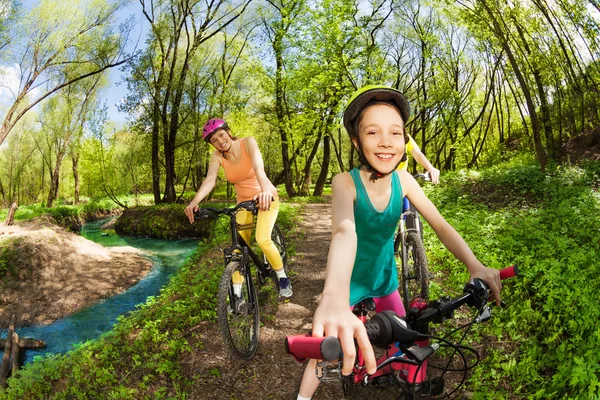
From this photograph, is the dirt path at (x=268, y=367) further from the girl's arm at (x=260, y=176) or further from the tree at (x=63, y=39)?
the tree at (x=63, y=39)

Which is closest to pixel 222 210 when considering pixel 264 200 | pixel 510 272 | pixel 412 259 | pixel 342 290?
pixel 264 200

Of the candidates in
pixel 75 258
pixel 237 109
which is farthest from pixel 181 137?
pixel 75 258

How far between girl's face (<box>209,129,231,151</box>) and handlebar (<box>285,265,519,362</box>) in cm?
339

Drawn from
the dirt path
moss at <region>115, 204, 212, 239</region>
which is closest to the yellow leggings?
the dirt path

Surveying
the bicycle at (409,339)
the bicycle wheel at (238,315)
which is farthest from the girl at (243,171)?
the bicycle at (409,339)

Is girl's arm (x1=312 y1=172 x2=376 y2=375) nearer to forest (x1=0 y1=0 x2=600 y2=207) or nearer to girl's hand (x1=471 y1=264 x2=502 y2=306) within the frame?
girl's hand (x1=471 y1=264 x2=502 y2=306)

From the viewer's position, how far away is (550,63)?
1209cm

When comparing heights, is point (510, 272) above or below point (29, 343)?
above

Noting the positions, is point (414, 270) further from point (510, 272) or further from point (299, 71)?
point (299, 71)

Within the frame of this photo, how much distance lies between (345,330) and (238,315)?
3.23 meters

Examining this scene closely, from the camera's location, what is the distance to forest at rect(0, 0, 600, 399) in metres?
3.75

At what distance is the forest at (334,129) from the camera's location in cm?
375

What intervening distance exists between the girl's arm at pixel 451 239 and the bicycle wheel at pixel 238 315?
7.33 ft

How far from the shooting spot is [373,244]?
2203 millimetres
